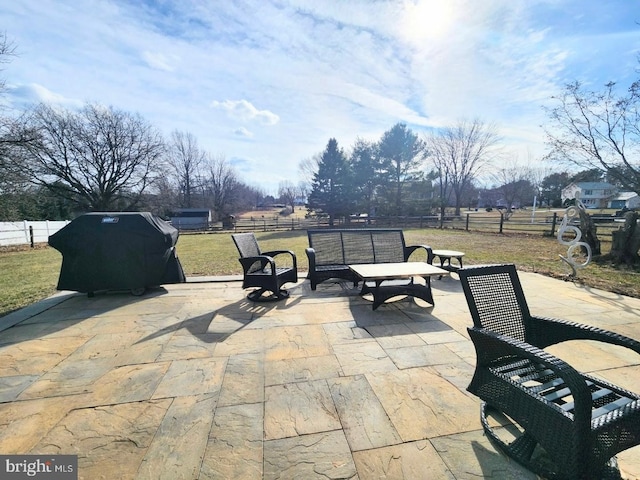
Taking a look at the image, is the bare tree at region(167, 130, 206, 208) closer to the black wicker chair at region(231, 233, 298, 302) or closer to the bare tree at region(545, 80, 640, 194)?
the black wicker chair at region(231, 233, 298, 302)

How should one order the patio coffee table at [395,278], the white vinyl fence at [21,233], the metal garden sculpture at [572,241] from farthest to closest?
the white vinyl fence at [21,233] < the metal garden sculpture at [572,241] < the patio coffee table at [395,278]

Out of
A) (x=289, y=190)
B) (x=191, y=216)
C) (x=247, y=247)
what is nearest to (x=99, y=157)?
(x=191, y=216)

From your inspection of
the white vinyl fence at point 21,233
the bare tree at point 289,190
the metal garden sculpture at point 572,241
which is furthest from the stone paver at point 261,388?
the bare tree at point 289,190

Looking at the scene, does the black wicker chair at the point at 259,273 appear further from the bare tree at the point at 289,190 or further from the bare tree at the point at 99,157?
the bare tree at the point at 289,190

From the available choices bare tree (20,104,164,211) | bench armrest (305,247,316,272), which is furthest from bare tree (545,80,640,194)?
bare tree (20,104,164,211)

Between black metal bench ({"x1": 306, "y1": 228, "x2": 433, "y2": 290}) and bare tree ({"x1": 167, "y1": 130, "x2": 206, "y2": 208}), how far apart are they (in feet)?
118

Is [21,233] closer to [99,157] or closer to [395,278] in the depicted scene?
[99,157]

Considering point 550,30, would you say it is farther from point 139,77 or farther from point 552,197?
point 552,197

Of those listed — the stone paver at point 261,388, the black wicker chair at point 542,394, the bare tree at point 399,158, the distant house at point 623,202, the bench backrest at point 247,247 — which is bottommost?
the stone paver at point 261,388

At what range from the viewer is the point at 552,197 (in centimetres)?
4881

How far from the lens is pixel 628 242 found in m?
7.20

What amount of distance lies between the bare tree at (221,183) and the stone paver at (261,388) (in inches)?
1638

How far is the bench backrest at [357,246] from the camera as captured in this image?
195 inches

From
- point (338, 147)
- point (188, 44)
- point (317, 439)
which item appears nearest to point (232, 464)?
point (317, 439)
